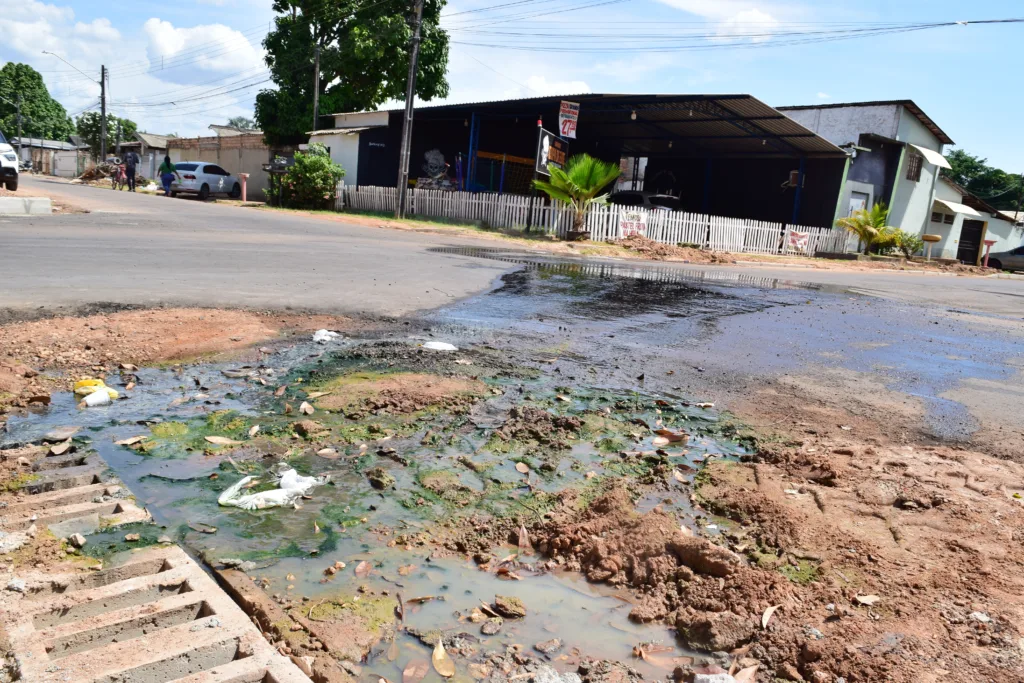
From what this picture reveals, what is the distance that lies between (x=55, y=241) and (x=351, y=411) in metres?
8.13

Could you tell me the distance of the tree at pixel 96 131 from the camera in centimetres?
5622

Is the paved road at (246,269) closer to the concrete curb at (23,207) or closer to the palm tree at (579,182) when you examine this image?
the concrete curb at (23,207)

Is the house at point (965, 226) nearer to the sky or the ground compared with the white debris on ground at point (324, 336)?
nearer to the sky

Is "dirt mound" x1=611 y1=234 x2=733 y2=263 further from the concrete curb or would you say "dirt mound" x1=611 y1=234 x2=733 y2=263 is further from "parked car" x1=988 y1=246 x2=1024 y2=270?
"parked car" x1=988 y1=246 x2=1024 y2=270

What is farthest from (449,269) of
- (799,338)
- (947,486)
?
(947,486)

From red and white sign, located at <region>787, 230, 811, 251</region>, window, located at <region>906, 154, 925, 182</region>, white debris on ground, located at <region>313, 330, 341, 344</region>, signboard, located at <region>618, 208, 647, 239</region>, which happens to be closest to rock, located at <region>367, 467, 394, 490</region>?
white debris on ground, located at <region>313, 330, 341, 344</region>

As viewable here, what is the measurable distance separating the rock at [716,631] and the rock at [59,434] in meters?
2.92

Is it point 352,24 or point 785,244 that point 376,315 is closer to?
point 785,244

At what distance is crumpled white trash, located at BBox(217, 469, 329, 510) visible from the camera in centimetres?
298

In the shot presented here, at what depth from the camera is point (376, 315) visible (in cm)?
681

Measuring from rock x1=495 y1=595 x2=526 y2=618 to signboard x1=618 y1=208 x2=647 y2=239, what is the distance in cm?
1927

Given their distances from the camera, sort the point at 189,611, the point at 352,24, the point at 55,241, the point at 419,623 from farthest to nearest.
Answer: the point at 352,24, the point at 55,241, the point at 419,623, the point at 189,611

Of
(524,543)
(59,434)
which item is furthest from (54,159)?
(524,543)

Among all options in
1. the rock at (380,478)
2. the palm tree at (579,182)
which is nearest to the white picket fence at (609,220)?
the palm tree at (579,182)
